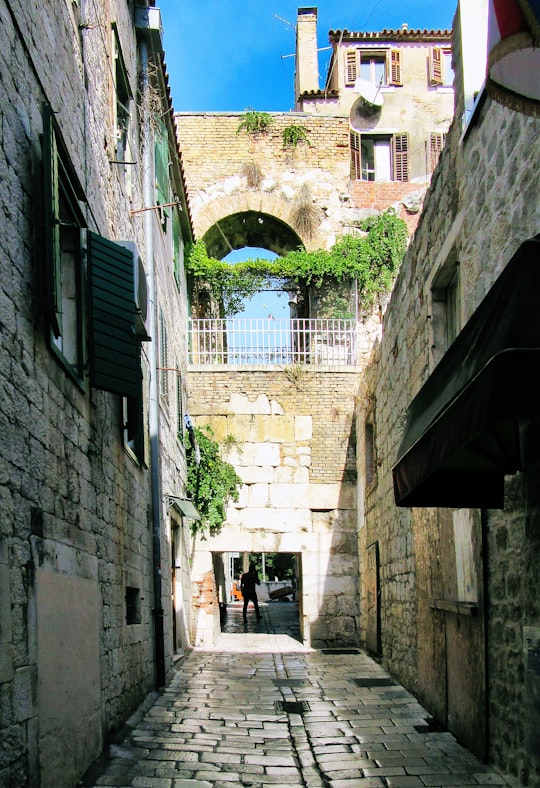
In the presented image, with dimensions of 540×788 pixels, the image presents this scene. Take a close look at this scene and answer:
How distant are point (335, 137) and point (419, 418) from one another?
1510cm

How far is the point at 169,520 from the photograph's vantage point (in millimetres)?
11047

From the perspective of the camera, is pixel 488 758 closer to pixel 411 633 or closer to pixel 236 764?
pixel 236 764

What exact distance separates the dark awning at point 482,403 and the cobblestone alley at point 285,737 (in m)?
1.87

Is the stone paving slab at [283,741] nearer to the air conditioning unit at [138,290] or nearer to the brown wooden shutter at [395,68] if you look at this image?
the air conditioning unit at [138,290]

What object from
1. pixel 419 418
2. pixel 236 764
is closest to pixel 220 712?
pixel 236 764

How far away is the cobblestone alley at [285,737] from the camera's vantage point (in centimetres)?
534

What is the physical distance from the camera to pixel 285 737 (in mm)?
6660

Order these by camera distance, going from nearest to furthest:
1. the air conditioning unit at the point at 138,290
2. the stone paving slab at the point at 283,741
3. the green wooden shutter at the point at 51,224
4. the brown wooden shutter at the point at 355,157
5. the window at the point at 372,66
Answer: the green wooden shutter at the point at 51,224
the stone paving slab at the point at 283,741
the air conditioning unit at the point at 138,290
the brown wooden shutter at the point at 355,157
the window at the point at 372,66

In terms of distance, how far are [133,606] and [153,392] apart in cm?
276

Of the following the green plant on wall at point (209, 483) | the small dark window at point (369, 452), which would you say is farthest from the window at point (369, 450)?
the green plant on wall at point (209, 483)

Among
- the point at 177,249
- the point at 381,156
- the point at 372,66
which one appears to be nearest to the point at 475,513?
the point at 177,249

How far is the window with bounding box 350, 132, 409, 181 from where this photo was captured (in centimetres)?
2224

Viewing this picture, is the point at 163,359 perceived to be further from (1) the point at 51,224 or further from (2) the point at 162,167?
(1) the point at 51,224

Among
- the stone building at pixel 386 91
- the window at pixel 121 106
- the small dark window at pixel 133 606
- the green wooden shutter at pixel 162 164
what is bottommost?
the small dark window at pixel 133 606
